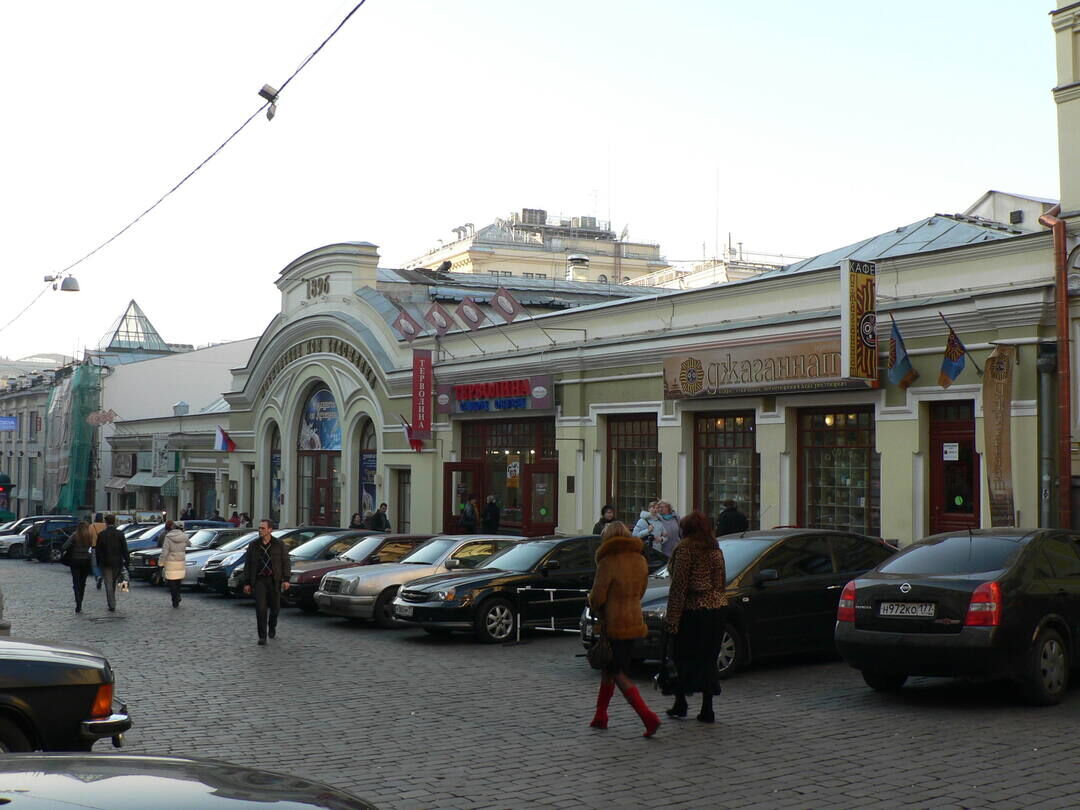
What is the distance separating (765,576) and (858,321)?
724 centimetres

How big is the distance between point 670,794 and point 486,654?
23.6ft

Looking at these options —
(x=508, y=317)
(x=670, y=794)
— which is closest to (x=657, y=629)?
(x=670, y=794)

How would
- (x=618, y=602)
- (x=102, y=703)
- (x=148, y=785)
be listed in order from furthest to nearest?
(x=618, y=602) < (x=102, y=703) < (x=148, y=785)

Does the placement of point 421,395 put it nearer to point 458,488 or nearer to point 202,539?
point 458,488

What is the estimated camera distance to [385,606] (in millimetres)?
17469

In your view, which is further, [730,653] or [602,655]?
[730,653]

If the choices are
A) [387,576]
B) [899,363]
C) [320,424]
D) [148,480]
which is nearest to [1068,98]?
[899,363]

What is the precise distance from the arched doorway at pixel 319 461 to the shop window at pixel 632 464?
14.2 meters

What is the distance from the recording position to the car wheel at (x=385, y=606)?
17422 millimetres

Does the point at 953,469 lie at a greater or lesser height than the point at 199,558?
greater

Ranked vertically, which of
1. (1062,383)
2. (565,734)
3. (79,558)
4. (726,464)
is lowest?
(565,734)

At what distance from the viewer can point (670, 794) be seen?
7539 mm

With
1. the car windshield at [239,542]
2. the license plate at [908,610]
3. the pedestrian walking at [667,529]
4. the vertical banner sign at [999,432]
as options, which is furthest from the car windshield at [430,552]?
the license plate at [908,610]

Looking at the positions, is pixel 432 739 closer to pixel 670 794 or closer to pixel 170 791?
pixel 670 794
